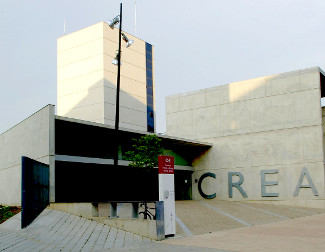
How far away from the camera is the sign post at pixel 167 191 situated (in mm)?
12359

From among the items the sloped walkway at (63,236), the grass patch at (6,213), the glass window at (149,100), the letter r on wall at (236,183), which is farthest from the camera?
the glass window at (149,100)

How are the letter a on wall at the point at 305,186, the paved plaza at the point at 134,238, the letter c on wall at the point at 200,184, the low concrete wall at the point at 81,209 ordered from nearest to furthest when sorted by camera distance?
the paved plaza at the point at 134,238, the low concrete wall at the point at 81,209, the letter a on wall at the point at 305,186, the letter c on wall at the point at 200,184

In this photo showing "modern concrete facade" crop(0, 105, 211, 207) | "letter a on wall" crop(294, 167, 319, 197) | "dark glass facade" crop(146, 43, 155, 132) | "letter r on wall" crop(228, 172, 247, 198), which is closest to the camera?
"modern concrete facade" crop(0, 105, 211, 207)

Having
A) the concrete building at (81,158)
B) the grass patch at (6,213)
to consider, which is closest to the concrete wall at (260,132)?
the concrete building at (81,158)

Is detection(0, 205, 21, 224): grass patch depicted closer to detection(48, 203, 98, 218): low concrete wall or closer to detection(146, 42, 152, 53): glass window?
detection(48, 203, 98, 218): low concrete wall

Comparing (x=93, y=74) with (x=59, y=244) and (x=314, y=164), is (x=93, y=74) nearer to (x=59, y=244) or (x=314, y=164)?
(x=314, y=164)

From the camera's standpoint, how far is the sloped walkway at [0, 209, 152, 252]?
10.9 m

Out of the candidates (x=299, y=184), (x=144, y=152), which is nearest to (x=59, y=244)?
(x=144, y=152)

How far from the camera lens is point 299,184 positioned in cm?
2941

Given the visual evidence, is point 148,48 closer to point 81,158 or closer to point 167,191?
point 81,158

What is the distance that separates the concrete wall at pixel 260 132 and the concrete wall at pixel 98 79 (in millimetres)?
28068

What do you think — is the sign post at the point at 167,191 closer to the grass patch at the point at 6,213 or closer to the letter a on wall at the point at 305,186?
the grass patch at the point at 6,213

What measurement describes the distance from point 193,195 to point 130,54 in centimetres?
3896

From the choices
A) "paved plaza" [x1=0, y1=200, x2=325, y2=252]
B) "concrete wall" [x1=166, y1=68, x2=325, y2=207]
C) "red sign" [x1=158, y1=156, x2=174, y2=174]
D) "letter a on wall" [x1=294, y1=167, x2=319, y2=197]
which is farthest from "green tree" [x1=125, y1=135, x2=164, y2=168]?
"red sign" [x1=158, y1=156, x2=174, y2=174]
